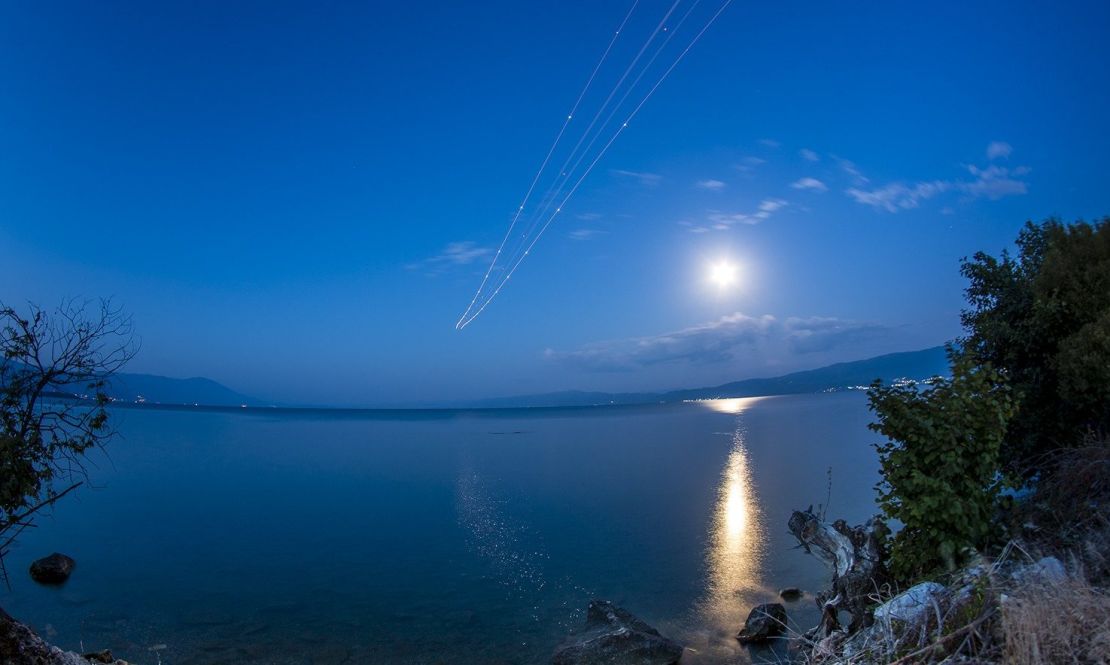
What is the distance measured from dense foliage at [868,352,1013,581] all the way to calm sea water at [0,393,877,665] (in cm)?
872

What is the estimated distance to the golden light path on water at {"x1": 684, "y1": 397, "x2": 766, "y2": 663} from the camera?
19.9 metres

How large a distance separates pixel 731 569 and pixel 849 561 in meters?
13.9

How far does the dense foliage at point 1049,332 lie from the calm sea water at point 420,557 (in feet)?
35.2

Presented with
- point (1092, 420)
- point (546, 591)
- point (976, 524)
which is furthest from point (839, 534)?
point (546, 591)

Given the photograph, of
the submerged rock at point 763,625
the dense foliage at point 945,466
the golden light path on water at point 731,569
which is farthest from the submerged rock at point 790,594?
the dense foliage at point 945,466

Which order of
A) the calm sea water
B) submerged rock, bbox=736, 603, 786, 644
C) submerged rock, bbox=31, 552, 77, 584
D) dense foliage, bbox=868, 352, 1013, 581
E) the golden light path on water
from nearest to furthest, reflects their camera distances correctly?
dense foliage, bbox=868, 352, 1013, 581 < submerged rock, bbox=736, 603, 786, 644 < the golden light path on water < the calm sea water < submerged rock, bbox=31, 552, 77, 584

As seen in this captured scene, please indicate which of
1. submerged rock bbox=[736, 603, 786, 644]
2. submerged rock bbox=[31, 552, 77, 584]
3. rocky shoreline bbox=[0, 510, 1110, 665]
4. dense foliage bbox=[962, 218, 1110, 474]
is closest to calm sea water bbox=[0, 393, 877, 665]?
submerged rock bbox=[736, 603, 786, 644]

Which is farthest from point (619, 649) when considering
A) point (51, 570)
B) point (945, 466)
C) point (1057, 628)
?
point (51, 570)

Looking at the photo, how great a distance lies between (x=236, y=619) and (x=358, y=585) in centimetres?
584

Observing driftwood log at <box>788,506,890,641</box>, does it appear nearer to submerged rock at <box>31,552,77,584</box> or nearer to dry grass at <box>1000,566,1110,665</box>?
dry grass at <box>1000,566,1110,665</box>

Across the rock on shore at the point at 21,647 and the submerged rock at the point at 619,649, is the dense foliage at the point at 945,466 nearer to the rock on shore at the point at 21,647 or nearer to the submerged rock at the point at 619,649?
the submerged rock at the point at 619,649

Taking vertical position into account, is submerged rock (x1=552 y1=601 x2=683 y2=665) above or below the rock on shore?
below

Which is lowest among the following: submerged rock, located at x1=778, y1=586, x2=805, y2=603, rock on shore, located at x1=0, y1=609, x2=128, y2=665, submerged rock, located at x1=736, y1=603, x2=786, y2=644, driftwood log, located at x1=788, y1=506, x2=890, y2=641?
submerged rock, located at x1=778, y1=586, x2=805, y2=603

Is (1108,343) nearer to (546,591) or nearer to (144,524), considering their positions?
(546,591)
